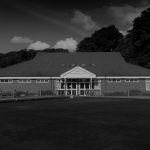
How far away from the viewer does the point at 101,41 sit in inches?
3049

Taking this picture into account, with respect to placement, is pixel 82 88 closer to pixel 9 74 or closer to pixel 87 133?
pixel 9 74

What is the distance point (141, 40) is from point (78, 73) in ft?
68.1

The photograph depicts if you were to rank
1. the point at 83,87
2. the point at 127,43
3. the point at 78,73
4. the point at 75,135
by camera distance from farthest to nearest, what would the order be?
1. the point at 127,43
2. the point at 83,87
3. the point at 78,73
4. the point at 75,135

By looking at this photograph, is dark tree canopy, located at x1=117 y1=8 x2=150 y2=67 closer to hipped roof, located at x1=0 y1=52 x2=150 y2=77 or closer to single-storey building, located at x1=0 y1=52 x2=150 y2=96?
hipped roof, located at x1=0 y1=52 x2=150 y2=77

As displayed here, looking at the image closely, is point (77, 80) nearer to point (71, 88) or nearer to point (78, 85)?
point (78, 85)

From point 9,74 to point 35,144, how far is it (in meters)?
35.2

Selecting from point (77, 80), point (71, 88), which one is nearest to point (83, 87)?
point (77, 80)

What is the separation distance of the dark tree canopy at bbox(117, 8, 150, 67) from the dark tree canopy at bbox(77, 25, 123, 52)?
604 inches

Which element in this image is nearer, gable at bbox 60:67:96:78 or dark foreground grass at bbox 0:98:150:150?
dark foreground grass at bbox 0:98:150:150

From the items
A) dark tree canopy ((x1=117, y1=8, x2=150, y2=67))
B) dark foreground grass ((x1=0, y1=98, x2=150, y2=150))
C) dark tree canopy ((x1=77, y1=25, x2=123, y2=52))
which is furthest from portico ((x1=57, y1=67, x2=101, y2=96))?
dark tree canopy ((x1=77, y1=25, x2=123, y2=52))

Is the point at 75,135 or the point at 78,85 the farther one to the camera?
the point at 78,85

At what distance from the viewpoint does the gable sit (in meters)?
41.4

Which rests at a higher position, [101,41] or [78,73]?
[101,41]

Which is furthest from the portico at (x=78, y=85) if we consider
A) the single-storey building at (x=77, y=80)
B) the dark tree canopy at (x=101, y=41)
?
the dark tree canopy at (x=101, y=41)
